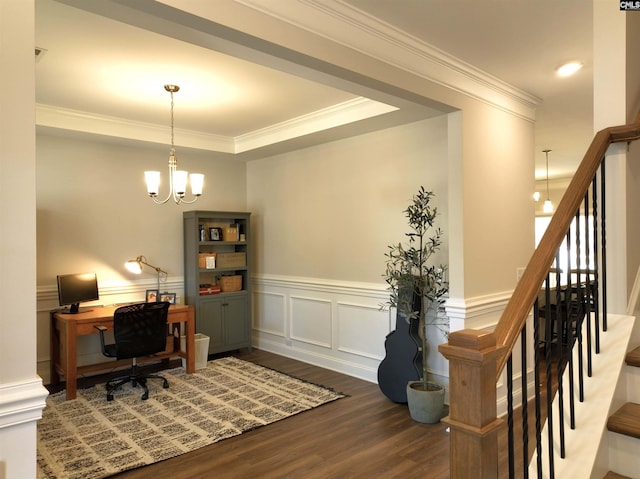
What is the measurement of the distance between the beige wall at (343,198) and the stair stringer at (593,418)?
7.11ft

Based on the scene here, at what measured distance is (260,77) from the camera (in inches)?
136

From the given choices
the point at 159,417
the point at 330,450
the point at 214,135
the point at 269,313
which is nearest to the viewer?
the point at 330,450

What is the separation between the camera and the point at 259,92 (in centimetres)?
382

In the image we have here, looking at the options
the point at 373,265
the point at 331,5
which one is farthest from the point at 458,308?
the point at 331,5

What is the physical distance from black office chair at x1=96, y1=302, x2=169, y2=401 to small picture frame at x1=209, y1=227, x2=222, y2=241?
4.77ft

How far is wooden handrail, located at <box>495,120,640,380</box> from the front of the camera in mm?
1247

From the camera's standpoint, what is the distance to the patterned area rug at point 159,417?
2.96 meters

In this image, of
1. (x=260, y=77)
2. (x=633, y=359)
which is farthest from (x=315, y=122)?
(x=633, y=359)

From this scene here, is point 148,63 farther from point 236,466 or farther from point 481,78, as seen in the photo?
point 236,466

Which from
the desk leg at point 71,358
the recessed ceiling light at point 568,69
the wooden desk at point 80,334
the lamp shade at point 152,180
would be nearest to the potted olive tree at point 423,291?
the recessed ceiling light at point 568,69

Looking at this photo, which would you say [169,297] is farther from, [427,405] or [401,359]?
[427,405]

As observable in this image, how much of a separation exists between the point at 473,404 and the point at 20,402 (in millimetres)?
1375

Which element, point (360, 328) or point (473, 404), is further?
point (360, 328)

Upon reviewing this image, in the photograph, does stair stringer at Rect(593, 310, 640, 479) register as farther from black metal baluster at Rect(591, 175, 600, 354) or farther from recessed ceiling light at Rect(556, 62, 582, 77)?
recessed ceiling light at Rect(556, 62, 582, 77)
